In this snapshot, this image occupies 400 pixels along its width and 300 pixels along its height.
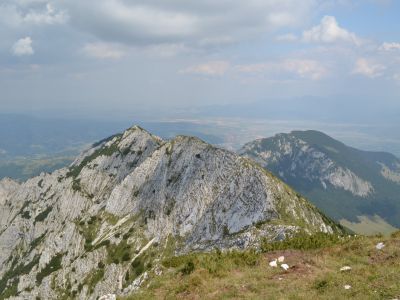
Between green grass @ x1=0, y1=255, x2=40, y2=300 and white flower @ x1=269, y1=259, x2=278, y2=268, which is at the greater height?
white flower @ x1=269, y1=259, x2=278, y2=268

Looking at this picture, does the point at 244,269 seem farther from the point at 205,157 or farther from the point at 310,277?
the point at 205,157

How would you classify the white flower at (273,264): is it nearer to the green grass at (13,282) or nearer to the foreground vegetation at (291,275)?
the foreground vegetation at (291,275)

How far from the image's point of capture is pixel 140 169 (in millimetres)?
191500

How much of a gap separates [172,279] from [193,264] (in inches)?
99.5

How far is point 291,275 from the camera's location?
98.9 feet

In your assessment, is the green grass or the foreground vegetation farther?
the green grass

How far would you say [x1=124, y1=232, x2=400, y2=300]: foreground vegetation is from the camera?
26.4 m

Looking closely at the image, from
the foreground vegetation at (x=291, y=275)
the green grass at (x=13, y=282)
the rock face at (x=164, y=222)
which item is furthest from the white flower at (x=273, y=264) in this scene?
the green grass at (x=13, y=282)

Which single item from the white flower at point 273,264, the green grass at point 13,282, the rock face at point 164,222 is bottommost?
the green grass at point 13,282

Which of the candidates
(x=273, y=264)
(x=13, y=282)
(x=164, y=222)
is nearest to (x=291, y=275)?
(x=273, y=264)

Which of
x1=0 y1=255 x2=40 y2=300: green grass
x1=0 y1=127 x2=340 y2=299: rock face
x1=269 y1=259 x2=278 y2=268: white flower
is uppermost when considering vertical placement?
x1=269 y1=259 x2=278 y2=268: white flower

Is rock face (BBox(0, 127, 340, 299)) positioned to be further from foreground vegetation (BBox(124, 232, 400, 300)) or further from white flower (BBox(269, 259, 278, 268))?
white flower (BBox(269, 259, 278, 268))

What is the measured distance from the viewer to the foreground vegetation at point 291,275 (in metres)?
26.4

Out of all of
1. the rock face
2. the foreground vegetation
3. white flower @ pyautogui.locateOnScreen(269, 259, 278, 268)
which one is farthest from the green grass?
white flower @ pyautogui.locateOnScreen(269, 259, 278, 268)
